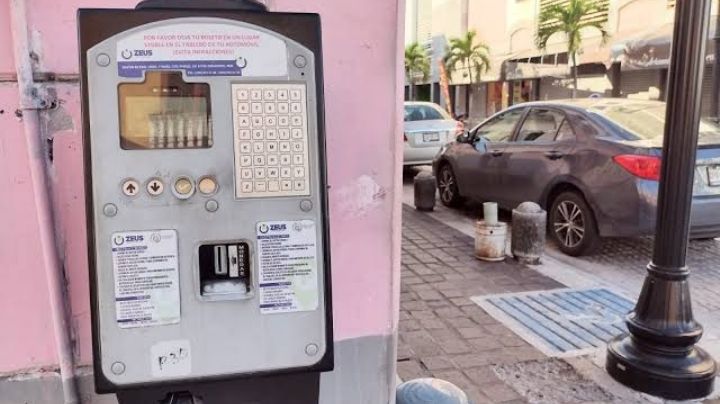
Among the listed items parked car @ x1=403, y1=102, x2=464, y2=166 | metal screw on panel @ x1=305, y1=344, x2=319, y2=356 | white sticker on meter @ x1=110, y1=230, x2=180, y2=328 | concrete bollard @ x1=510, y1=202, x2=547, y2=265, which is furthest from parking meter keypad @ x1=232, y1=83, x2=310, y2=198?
parked car @ x1=403, y1=102, x2=464, y2=166

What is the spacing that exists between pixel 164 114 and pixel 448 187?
273 inches

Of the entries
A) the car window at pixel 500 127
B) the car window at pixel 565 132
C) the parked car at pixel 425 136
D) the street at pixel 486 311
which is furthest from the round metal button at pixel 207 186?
the parked car at pixel 425 136

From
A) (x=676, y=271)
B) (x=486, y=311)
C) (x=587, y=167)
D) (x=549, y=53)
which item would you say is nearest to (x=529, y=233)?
(x=587, y=167)

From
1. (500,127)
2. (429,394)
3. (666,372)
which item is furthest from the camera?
(500,127)

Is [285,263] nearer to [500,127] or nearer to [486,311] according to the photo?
[486,311]

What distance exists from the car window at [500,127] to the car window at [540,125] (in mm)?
208

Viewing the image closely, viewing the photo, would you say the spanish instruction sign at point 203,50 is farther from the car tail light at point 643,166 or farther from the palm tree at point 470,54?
the palm tree at point 470,54

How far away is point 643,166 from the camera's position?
5.21 m

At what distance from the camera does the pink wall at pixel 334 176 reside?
1808 millimetres

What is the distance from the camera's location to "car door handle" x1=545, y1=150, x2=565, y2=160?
602 centimetres

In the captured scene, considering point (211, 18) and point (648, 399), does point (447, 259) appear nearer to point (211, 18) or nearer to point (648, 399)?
point (648, 399)

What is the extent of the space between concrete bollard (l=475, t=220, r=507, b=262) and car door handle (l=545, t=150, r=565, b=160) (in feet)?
3.02

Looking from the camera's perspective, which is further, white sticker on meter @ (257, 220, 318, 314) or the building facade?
the building facade

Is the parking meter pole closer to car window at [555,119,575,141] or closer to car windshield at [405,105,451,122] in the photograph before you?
car window at [555,119,575,141]
